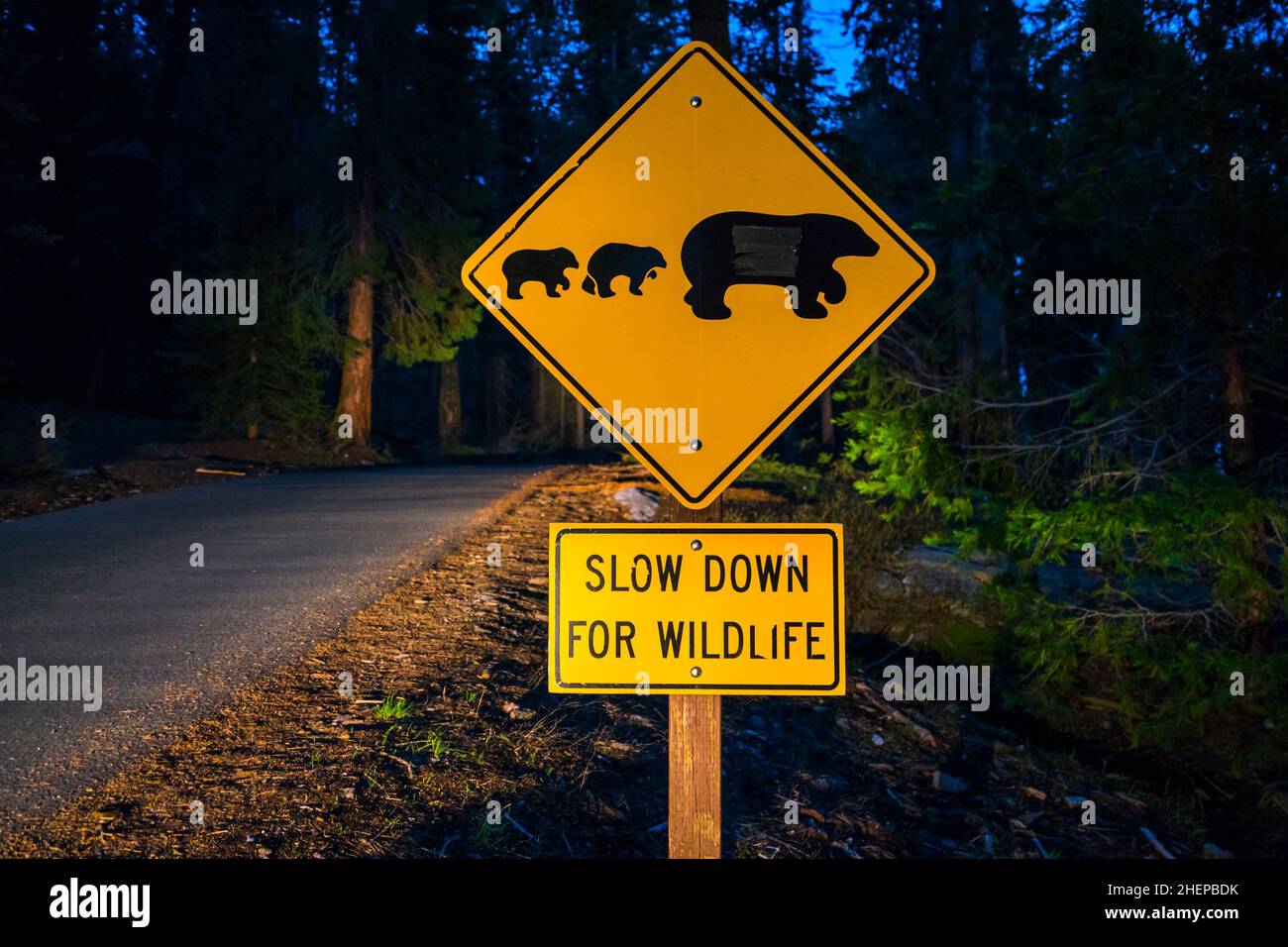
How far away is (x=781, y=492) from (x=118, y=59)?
88.7 feet

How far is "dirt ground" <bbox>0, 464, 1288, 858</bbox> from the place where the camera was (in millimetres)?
3646

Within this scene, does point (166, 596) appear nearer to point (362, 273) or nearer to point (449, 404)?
point (362, 273)

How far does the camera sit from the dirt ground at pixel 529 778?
3646mm

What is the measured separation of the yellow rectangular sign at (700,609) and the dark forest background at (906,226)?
5.20ft

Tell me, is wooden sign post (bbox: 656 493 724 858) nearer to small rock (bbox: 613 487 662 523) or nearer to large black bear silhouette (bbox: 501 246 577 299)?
large black bear silhouette (bbox: 501 246 577 299)

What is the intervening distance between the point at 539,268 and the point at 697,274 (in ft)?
1.45

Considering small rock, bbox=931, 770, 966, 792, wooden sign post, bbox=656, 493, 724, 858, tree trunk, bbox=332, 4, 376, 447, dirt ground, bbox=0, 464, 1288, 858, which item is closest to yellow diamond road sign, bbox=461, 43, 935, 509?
wooden sign post, bbox=656, 493, 724, 858

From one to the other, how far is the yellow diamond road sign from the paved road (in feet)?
8.86

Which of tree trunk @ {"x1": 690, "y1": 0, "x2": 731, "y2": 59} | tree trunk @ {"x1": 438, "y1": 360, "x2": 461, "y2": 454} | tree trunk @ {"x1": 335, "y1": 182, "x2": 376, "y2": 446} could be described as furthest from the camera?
tree trunk @ {"x1": 438, "y1": 360, "x2": 461, "y2": 454}

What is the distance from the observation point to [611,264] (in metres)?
2.78

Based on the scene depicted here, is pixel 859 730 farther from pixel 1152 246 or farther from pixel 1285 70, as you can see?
pixel 1285 70

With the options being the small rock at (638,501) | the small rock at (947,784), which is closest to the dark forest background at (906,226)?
the small rock at (947,784)

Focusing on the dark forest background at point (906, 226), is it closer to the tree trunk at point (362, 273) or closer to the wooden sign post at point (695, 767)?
the tree trunk at point (362, 273)

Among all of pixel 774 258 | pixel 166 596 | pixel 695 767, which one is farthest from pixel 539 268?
pixel 166 596
